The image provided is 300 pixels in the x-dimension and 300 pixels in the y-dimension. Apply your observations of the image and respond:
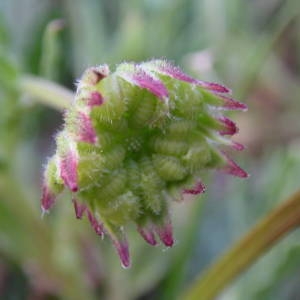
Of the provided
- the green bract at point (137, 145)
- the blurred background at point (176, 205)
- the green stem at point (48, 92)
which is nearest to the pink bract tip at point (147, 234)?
the green bract at point (137, 145)

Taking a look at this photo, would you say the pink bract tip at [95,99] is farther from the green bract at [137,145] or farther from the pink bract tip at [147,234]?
the pink bract tip at [147,234]

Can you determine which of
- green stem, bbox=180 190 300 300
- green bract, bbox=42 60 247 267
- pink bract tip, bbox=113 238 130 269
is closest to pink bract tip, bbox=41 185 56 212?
green bract, bbox=42 60 247 267

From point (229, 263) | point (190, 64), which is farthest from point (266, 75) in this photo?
point (229, 263)

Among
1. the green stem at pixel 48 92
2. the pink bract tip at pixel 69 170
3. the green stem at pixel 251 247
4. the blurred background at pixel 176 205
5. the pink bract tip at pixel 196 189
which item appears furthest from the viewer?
the blurred background at pixel 176 205

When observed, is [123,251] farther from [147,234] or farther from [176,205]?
[176,205]

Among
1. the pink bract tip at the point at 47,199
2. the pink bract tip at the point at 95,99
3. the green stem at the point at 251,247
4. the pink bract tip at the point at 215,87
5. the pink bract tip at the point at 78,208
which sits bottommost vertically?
the green stem at the point at 251,247

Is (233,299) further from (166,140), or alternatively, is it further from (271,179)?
(166,140)

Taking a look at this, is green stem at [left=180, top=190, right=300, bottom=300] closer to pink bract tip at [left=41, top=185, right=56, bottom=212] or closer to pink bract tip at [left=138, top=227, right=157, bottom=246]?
pink bract tip at [left=138, top=227, right=157, bottom=246]
